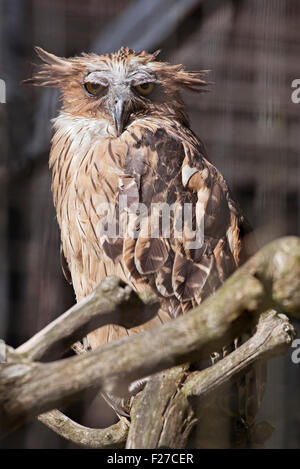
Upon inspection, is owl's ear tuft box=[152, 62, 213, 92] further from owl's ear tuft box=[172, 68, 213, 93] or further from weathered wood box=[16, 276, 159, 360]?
weathered wood box=[16, 276, 159, 360]

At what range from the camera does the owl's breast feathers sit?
53.5 inches

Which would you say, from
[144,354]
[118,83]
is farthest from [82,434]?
[118,83]

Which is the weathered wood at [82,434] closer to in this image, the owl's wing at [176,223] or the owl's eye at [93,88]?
the owl's wing at [176,223]

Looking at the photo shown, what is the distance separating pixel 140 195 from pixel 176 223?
0.34 feet

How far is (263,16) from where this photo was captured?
1.43 m

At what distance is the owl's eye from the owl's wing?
13 centimetres

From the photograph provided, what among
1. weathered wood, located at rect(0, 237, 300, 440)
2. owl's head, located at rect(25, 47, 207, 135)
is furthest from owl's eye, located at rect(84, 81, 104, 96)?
weathered wood, located at rect(0, 237, 300, 440)

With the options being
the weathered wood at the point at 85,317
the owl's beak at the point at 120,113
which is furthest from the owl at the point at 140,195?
the weathered wood at the point at 85,317

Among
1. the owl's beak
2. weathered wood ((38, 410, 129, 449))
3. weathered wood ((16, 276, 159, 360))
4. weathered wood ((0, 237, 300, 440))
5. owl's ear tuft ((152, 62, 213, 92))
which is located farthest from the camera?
owl's ear tuft ((152, 62, 213, 92))

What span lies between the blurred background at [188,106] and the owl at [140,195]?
0.08 metres

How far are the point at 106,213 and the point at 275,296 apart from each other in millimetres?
744

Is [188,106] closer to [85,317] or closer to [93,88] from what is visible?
[93,88]

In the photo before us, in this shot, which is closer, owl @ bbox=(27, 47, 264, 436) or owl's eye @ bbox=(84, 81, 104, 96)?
owl @ bbox=(27, 47, 264, 436)

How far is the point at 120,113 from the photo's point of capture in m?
1.39
